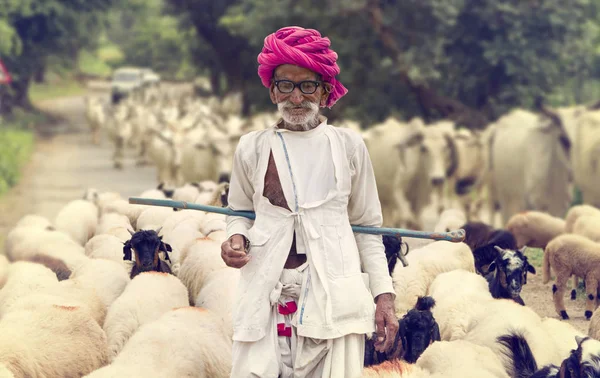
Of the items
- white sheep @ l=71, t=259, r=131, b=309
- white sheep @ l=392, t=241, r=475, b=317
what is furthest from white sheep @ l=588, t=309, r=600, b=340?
white sheep @ l=71, t=259, r=131, b=309

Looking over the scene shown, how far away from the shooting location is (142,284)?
24.8 feet

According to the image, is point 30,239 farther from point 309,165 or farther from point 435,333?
point 309,165

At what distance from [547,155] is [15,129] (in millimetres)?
22890

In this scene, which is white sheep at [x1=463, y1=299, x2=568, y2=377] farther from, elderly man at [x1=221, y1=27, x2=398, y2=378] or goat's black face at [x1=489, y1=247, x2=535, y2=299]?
elderly man at [x1=221, y1=27, x2=398, y2=378]

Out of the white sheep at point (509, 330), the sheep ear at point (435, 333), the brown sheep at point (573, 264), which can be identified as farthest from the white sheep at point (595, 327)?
the brown sheep at point (573, 264)

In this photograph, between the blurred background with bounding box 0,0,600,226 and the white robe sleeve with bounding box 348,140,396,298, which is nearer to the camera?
the white robe sleeve with bounding box 348,140,396,298

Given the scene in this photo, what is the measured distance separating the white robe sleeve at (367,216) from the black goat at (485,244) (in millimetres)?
4486

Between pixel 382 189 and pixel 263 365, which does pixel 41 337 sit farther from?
pixel 382 189

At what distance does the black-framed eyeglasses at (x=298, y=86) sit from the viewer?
4410 millimetres

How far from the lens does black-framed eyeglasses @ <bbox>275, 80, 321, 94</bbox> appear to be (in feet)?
14.5

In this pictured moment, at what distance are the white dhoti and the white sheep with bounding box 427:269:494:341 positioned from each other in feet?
9.85

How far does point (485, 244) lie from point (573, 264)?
92 centimetres

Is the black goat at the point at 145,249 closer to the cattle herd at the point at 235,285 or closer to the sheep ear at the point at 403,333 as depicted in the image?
the cattle herd at the point at 235,285

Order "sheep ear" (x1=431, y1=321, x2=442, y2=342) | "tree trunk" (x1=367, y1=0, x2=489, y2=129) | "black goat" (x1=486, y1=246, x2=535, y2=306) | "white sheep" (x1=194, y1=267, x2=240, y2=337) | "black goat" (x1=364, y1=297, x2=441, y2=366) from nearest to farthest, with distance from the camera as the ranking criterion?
"black goat" (x1=364, y1=297, x2=441, y2=366)
"sheep ear" (x1=431, y1=321, x2=442, y2=342)
"white sheep" (x1=194, y1=267, x2=240, y2=337)
"black goat" (x1=486, y1=246, x2=535, y2=306)
"tree trunk" (x1=367, y1=0, x2=489, y2=129)
